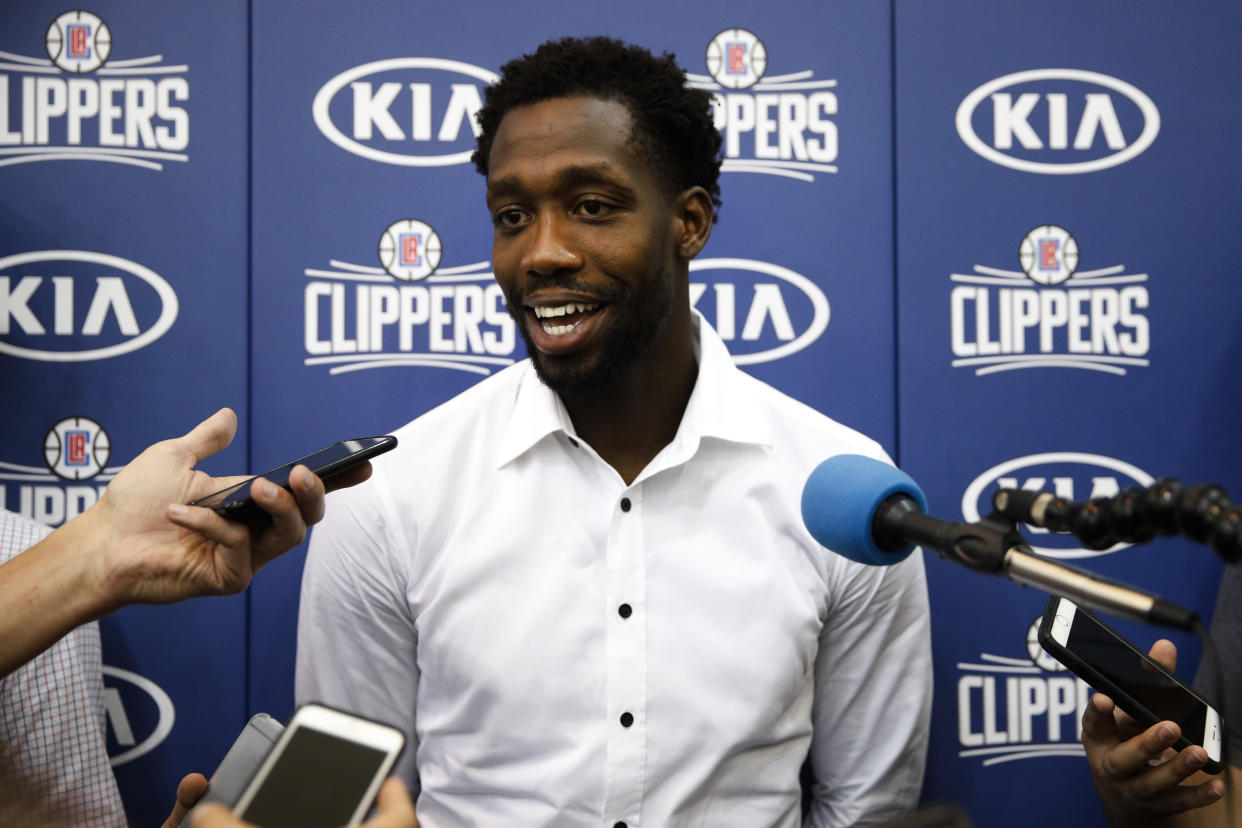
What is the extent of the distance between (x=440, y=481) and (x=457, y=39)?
35.7 inches

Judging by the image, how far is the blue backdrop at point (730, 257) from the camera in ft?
6.36

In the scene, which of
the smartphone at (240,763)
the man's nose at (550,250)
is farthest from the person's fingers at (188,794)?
the man's nose at (550,250)

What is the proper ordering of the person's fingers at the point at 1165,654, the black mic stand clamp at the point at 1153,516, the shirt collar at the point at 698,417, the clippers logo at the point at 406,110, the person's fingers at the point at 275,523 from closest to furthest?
the black mic stand clamp at the point at 1153,516
the person's fingers at the point at 275,523
the person's fingers at the point at 1165,654
the shirt collar at the point at 698,417
the clippers logo at the point at 406,110

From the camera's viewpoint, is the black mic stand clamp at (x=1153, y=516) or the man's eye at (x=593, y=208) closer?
the black mic stand clamp at (x=1153, y=516)

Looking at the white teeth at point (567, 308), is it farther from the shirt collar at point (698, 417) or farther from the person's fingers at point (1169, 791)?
the person's fingers at point (1169, 791)

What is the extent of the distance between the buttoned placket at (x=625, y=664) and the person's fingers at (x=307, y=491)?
20.6 inches

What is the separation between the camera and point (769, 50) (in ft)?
6.41

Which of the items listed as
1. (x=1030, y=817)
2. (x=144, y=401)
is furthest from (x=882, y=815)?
(x=144, y=401)

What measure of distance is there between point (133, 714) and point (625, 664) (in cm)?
108

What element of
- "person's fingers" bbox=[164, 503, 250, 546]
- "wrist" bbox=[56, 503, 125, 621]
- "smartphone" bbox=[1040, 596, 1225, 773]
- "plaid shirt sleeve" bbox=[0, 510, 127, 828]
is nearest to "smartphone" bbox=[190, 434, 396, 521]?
"person's fingers" bbox=[164, 503, 250, 546]

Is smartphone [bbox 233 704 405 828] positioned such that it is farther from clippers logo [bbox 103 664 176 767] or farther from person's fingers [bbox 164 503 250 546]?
clippers logo [bbox 103 664 176 767]

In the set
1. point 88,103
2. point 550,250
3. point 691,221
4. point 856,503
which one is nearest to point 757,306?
point 691,221

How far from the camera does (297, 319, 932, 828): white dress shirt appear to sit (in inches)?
62.2

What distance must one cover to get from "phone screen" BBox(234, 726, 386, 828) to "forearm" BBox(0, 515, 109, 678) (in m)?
0.60
